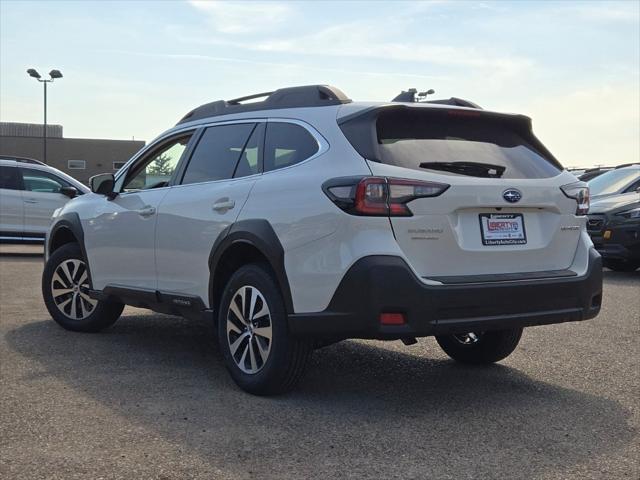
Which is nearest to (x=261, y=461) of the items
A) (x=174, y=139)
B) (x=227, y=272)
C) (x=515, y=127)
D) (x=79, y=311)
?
(x=227, y=272)

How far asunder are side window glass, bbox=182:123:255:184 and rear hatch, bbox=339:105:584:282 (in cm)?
107

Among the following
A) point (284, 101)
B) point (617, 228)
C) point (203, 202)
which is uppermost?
point (284, 101)

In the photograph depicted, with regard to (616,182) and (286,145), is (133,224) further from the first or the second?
(616,182)

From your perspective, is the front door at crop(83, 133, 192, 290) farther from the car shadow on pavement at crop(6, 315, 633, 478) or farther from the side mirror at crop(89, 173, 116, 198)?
the car shadow on pavement at crop(6, 315, 633, 478)

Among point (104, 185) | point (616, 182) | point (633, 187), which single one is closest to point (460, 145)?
point (104, 185)

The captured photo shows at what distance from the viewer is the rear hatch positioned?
4477mm

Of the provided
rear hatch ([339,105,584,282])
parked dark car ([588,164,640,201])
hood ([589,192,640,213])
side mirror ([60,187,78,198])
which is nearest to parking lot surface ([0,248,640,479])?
rear hatch ([339,105,584,282])

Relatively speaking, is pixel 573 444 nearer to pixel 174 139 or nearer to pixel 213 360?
pixel 213 360

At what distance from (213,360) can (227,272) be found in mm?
978

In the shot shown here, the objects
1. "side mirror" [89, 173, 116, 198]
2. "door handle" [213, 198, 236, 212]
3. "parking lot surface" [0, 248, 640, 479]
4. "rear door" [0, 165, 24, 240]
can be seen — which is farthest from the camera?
"rear door" [0, 165, 24, 240]

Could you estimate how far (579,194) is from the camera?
5129mm

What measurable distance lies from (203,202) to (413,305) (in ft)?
6.15

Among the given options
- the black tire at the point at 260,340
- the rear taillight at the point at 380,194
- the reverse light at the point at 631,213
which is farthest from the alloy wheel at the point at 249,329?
the reverse light at the point at 631,213

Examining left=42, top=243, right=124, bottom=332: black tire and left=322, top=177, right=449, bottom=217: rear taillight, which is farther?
left=42, top=243, right=124, bottom=332: black tire
